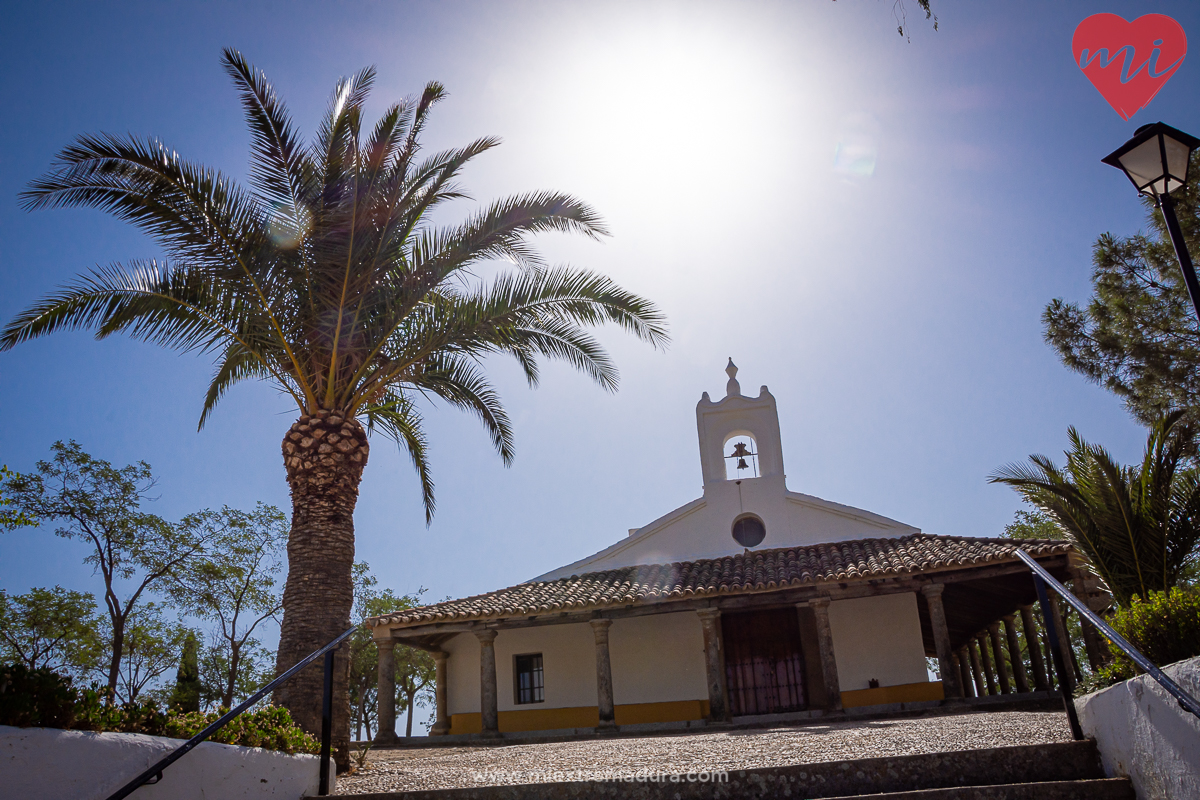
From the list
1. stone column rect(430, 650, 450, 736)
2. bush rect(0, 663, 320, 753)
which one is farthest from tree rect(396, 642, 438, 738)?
bush rect(0, 663, 320, 753)

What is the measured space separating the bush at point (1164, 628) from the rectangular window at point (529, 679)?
1456 cm

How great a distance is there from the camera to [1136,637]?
473cm

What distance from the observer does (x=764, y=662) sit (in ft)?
55.4

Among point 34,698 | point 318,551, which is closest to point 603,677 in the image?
point 318,551

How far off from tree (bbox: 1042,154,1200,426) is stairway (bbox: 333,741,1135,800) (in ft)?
35.0

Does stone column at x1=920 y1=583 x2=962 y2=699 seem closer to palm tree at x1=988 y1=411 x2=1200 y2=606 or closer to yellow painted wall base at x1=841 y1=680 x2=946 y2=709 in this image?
yellow painted wall base at x1=841 y1=680 x2=946 y2=709

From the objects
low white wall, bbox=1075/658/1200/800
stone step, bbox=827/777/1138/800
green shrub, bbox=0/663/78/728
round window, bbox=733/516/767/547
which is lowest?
stone step, bbox=827/777/1138/800

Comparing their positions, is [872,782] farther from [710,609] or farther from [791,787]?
[710,609]

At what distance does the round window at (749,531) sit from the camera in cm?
1864

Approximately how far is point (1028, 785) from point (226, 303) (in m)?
8.33

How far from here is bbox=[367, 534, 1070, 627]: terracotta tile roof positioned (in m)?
14.4

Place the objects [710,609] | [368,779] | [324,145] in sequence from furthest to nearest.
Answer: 1. [710,609]
2. [324,145]
3. [368,779]

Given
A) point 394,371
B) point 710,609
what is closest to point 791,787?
point 394,371

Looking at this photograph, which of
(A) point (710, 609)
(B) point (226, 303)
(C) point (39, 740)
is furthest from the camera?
(A) point (710, 609)
